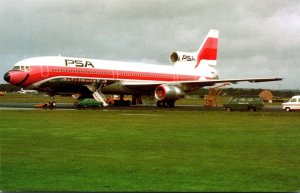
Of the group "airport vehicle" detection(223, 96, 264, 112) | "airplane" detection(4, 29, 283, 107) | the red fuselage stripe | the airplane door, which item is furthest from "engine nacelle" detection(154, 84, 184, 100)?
the airplane door

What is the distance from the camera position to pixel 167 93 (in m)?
51.9

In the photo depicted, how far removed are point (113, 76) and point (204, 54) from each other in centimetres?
1822

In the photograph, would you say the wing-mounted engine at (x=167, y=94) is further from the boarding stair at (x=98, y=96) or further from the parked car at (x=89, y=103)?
the parked car at (x=89, y=103)

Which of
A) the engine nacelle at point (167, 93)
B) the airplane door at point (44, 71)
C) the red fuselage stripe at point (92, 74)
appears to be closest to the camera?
the red fuselage stripe at point (92, 74)

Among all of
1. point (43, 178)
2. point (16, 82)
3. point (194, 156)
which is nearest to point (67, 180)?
point (43, 178)

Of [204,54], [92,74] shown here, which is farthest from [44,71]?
[204,54]

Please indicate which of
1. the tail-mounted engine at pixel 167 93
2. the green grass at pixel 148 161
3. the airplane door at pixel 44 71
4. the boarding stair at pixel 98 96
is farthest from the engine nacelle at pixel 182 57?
the green grass at pixel 148 161

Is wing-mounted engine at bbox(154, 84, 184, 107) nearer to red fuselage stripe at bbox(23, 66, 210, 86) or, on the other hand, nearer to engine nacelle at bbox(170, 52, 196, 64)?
red fuselage stripe at bbox(23, 66, 210, 86)

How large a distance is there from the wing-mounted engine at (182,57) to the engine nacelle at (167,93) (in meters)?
12.6

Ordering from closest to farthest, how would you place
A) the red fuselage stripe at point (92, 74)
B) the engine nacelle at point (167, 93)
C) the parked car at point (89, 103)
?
the red fuselage stripe at point (92, 74), the parked car at point (89, 103), the engine nacelle at point (167, 93)

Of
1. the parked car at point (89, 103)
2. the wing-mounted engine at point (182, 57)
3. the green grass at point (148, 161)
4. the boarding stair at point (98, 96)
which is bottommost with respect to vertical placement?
A: the green grass at point (148, 161)

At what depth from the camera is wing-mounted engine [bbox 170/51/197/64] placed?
6550 cm

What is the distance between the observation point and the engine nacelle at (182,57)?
6550cm

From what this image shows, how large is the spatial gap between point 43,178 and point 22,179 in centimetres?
42
